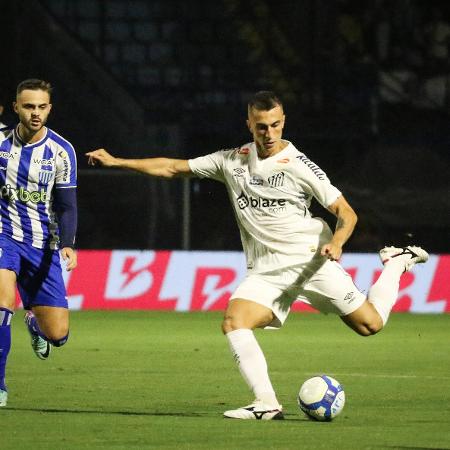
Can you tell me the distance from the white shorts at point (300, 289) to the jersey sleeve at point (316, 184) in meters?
0.39

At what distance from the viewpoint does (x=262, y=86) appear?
2198 centimetres

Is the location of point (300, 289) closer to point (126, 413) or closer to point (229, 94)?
point (126, 413)

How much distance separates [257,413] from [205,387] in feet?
6.27

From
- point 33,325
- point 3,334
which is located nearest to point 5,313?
point 3,334

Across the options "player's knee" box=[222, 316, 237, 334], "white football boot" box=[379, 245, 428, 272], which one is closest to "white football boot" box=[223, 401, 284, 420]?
"player's knee" box=[222, 316, 237, 334]

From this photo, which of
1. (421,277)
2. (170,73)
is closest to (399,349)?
(421,277)

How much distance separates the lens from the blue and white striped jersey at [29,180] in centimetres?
798

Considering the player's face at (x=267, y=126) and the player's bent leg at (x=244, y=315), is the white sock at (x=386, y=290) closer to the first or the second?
the player's bent leg at (x=244, y=315)

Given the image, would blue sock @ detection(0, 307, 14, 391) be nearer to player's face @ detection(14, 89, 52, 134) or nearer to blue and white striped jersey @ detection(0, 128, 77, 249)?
blue and white striped jersey @ detection(0, 128, 77, 249)

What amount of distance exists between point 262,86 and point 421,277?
6414 millimetres

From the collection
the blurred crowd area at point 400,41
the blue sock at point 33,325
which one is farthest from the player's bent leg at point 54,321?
the blurred crowd area at point 400,41

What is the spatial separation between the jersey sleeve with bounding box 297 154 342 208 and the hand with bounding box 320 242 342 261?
38 centimetres

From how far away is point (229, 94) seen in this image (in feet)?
71.6

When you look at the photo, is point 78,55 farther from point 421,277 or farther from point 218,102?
point 421,277
